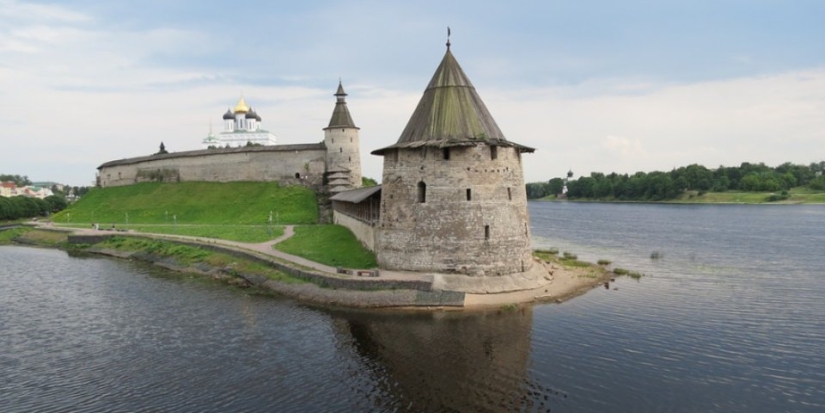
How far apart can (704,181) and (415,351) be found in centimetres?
9956

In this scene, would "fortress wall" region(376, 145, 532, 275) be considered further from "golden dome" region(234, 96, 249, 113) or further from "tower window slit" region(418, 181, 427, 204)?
"golden dome" region(234, 96, 249, 113)

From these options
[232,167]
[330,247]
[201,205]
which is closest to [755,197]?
[232,167]

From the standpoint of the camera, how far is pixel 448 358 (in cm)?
1505

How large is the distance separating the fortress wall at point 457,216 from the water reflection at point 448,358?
3.32 meters

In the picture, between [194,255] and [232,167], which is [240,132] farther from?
[194,255]

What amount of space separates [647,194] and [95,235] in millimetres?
97648

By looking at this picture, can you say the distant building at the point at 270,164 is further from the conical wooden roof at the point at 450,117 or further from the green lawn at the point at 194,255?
the conical wooden roof at the point at 450,117

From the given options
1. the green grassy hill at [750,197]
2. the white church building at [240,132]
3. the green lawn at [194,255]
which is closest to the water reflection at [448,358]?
the green lawn at [194,255]

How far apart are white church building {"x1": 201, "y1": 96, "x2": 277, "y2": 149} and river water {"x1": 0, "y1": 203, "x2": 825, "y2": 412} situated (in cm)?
6117

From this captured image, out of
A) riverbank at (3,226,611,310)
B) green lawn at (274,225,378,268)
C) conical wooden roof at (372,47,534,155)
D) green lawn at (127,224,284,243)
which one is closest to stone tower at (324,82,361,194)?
green lawn at (127,224,284,243)

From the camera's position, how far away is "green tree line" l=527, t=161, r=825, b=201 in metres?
99.8

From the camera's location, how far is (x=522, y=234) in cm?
2362

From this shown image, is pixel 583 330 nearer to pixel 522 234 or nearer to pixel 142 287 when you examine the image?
pixel 522 234

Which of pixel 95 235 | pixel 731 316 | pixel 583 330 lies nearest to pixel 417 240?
pixel 583 330
